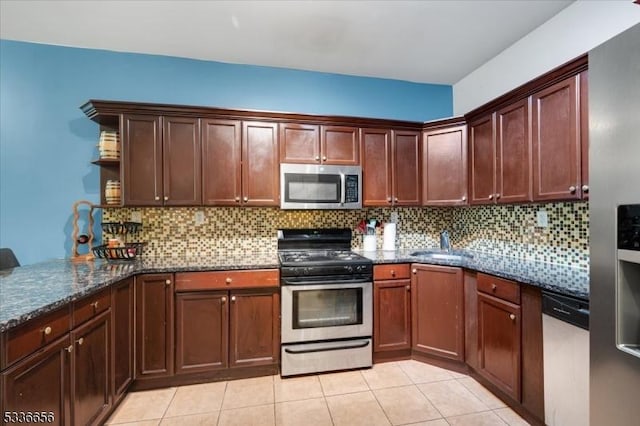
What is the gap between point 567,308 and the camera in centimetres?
156

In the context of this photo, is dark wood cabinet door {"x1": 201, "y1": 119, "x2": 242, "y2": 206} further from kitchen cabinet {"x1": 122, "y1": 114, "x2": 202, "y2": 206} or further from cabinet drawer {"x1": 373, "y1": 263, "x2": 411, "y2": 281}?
cabinet drawer {"x1": 373, "y1": 263, "x2": 411, "y2": 281}

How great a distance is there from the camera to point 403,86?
336 cm

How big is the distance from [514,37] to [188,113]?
2.81 metres

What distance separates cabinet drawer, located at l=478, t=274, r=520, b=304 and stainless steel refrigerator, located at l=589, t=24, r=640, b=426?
30.8 inches

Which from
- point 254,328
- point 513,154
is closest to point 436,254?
point 513,154

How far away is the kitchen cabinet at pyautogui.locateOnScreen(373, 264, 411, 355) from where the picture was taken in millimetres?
2594

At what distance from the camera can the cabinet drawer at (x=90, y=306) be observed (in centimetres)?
157

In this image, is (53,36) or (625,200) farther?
(53,36)

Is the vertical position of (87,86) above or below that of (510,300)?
above

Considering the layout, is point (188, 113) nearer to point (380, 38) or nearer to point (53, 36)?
point (53, 36)

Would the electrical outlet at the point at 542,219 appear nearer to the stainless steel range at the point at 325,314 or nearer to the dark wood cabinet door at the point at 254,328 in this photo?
the stainless steel range at the point at 325,314

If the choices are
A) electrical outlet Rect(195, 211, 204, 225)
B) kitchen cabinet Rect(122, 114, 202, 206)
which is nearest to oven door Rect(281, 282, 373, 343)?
electrical outlet Rect(195, 211, 204, 225)

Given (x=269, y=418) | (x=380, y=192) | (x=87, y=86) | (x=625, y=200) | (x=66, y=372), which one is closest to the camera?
(x=625, y=200)

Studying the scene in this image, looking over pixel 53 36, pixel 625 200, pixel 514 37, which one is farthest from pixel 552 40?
pixel 53 36
